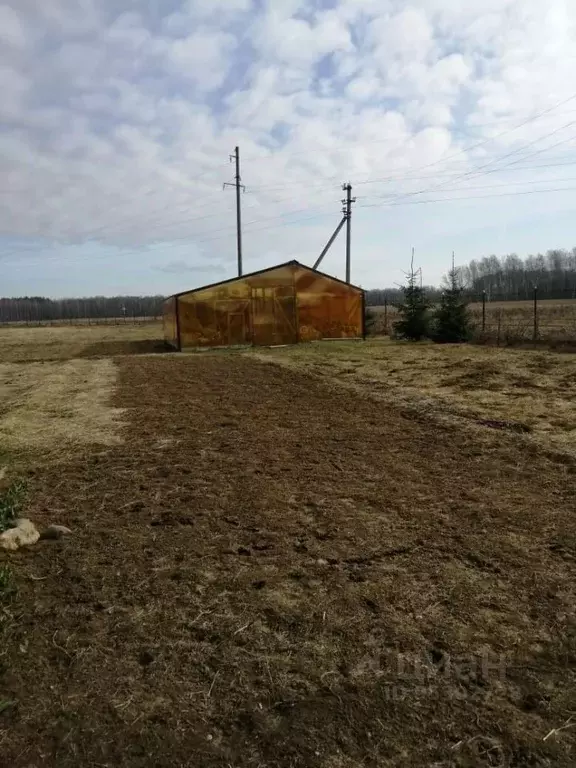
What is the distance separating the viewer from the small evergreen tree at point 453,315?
24750 mm

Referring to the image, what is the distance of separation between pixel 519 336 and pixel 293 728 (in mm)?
21774

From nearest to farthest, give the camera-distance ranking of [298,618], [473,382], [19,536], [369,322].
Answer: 1. [298,618]
2. [19,536]
3. [473,382]
4. [369,322]

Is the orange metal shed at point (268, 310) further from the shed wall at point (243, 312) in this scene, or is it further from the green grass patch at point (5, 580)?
the green grass patch at point (5, 580)

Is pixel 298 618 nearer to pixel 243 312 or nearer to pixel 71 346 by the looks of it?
pixel 243 312

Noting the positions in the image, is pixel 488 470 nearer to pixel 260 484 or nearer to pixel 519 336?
pixel 260 484

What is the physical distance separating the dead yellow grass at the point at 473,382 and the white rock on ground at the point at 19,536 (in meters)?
5.45

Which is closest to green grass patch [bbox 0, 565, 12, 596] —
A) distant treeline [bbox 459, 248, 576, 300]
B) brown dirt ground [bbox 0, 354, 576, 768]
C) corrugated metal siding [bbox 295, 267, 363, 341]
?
brown dirt ground [bbox 0, 354, 576, 768]

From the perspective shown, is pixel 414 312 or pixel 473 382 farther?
pixel 414 312

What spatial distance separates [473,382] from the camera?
12.1m

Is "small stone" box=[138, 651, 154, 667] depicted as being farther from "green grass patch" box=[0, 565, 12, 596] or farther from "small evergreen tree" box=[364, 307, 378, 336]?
"small evergreen tree" box=[364, 307, 378, 336]

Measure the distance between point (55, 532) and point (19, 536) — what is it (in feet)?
0.85

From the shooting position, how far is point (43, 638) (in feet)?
9.64

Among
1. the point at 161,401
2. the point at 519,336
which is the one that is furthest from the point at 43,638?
the point at 519,336

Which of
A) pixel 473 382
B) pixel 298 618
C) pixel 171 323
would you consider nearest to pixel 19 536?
pixel 298 618
